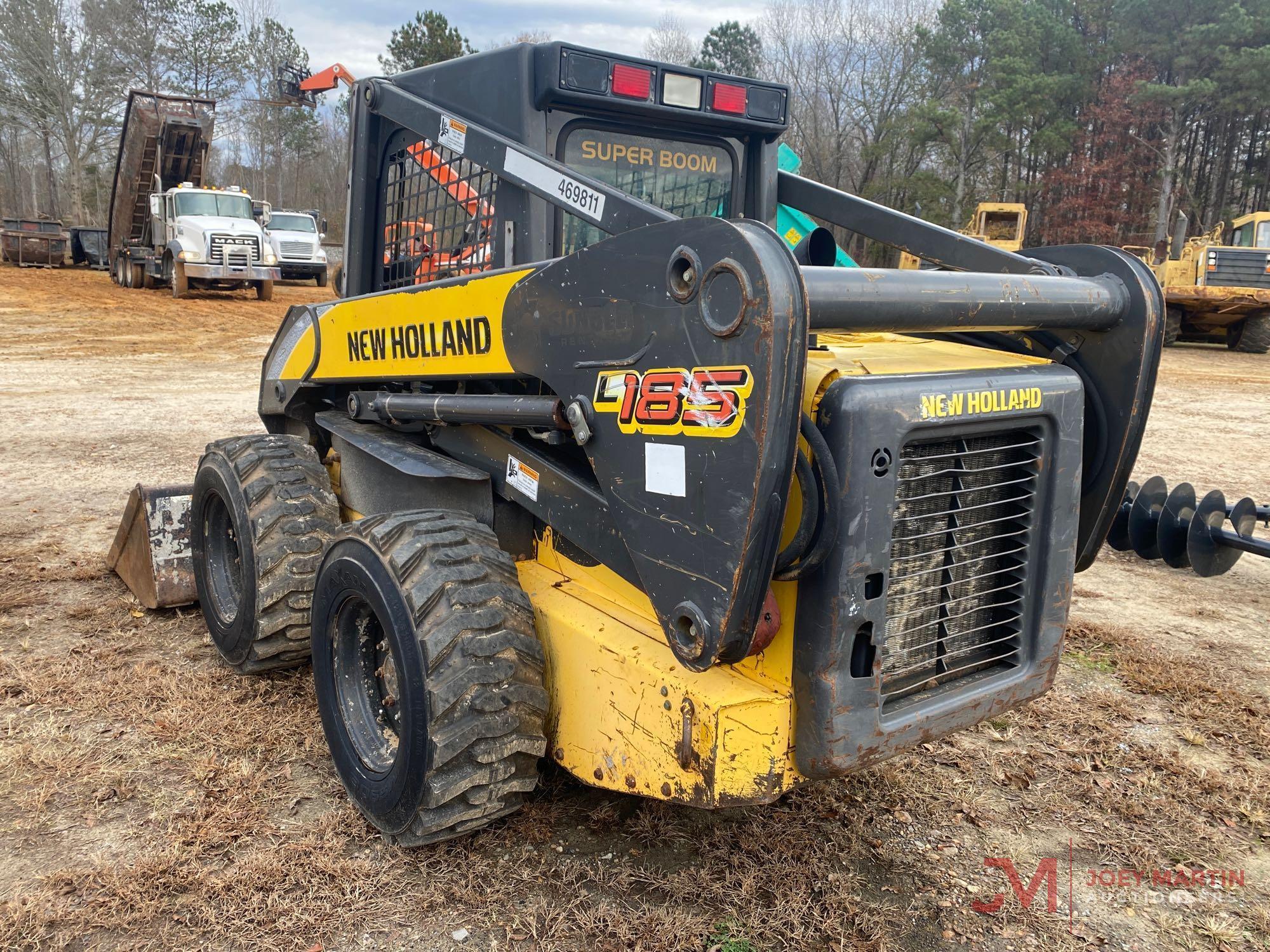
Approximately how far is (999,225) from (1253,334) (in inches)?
310

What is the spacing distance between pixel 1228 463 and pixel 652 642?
26.9 ft

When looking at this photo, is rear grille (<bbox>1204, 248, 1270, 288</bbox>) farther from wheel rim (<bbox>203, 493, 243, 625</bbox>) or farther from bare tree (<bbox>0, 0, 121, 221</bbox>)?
bare tree (<bbox>0, 0, 121, 221</bbox>)

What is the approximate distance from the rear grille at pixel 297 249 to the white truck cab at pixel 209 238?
5.33 metres

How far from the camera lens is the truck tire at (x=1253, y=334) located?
65.4ft

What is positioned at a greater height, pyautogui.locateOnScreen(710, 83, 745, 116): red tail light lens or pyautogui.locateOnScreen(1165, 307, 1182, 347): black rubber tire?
pyautogui.locateOnScreen(710, 83, 745, 116): red tail light lens

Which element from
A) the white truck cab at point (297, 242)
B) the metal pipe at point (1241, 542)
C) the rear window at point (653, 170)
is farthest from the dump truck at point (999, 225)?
the rear window at point (653, 170)

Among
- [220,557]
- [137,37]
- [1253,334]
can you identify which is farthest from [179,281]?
[137,37]

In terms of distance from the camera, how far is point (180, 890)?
2.62 m

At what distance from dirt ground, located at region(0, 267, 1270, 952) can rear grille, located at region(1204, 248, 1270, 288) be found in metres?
17.9

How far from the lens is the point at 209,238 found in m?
21.1

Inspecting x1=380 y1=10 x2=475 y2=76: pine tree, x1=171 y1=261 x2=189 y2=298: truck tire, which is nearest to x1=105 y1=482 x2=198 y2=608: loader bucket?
x1=171 y1=261 x2=189 y2=298: truck tire

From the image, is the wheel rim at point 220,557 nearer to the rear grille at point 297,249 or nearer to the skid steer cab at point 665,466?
the skid steer cab at point 665,466

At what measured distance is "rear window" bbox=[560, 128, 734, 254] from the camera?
123 inches

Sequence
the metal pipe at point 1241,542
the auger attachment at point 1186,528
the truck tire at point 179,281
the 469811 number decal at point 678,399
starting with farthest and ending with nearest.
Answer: the truck tire at point 179,281 → the auger attachment at point 1186,528 → the metal pipe at point 1241,542 → the 469811 number decal at point 678,399
